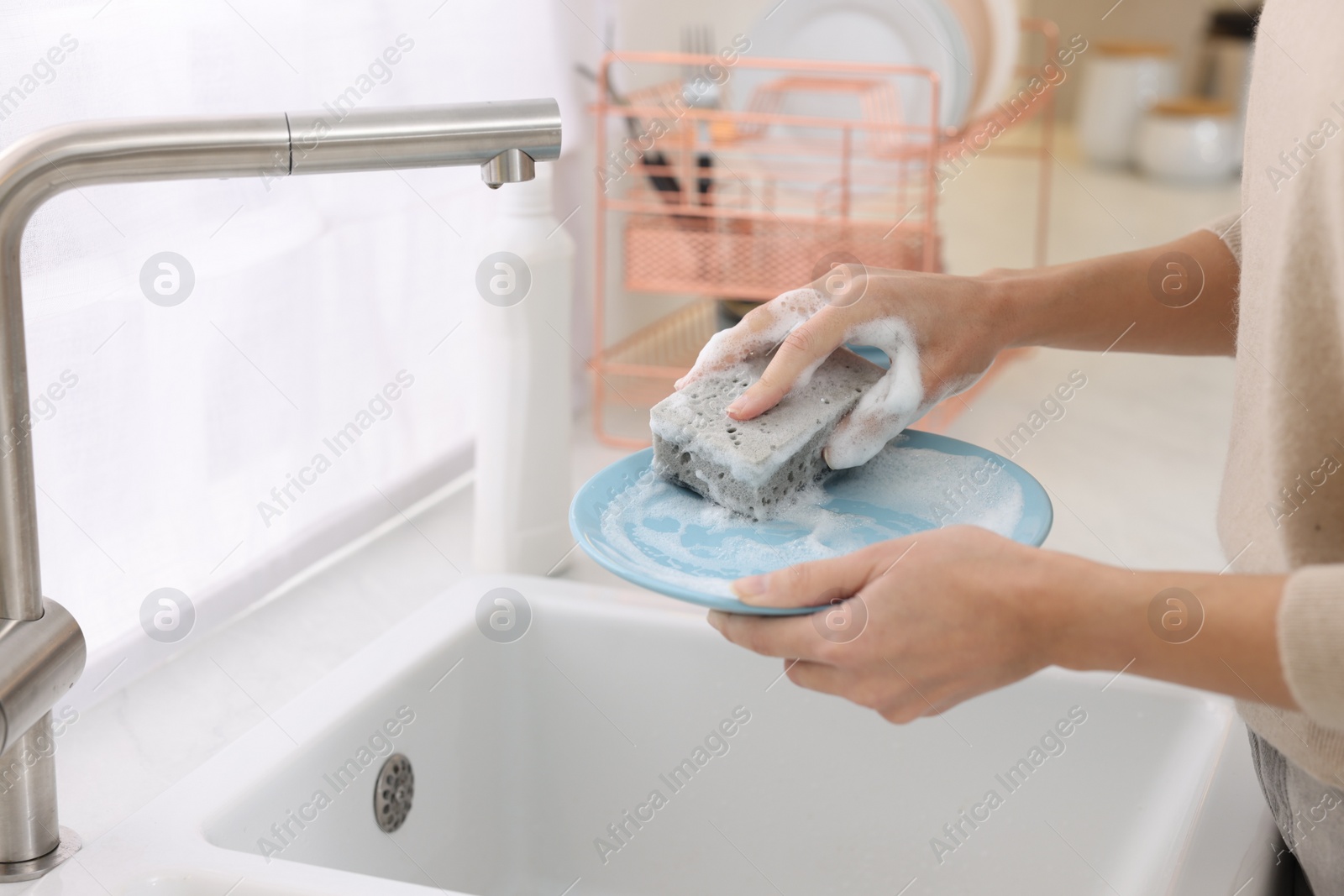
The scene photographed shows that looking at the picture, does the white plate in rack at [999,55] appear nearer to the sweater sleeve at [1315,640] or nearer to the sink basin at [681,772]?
the sink basin at [681,772]

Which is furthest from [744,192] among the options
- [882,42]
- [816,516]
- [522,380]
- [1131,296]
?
[816,516]

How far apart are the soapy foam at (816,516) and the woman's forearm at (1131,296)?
0.11 metres

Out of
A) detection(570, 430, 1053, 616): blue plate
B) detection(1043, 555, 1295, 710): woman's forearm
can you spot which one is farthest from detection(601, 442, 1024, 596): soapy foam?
detection(1043, 555, 1295, 710): woman's forearm

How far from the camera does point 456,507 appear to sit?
3.80 feet

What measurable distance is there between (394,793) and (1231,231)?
1.99 ft

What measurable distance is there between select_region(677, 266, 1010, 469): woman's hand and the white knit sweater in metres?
0.15

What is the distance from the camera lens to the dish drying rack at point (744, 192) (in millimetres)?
1241

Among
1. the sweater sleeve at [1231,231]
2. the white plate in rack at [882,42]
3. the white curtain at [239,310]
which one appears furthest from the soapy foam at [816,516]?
the white plate in rack at [882,42]

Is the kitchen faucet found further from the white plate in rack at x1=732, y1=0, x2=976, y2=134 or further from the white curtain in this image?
the white plate in rack at x1=732, y1=0, x2=976, y2=134

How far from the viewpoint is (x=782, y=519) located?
672mm

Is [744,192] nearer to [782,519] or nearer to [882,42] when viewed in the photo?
[882,42]

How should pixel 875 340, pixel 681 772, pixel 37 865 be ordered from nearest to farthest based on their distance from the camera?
pixel 37 865
pixel 875 340
pixel 681 772

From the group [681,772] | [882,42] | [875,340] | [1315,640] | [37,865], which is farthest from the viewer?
[882,42]

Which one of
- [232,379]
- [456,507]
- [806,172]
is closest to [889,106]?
[806,172]
